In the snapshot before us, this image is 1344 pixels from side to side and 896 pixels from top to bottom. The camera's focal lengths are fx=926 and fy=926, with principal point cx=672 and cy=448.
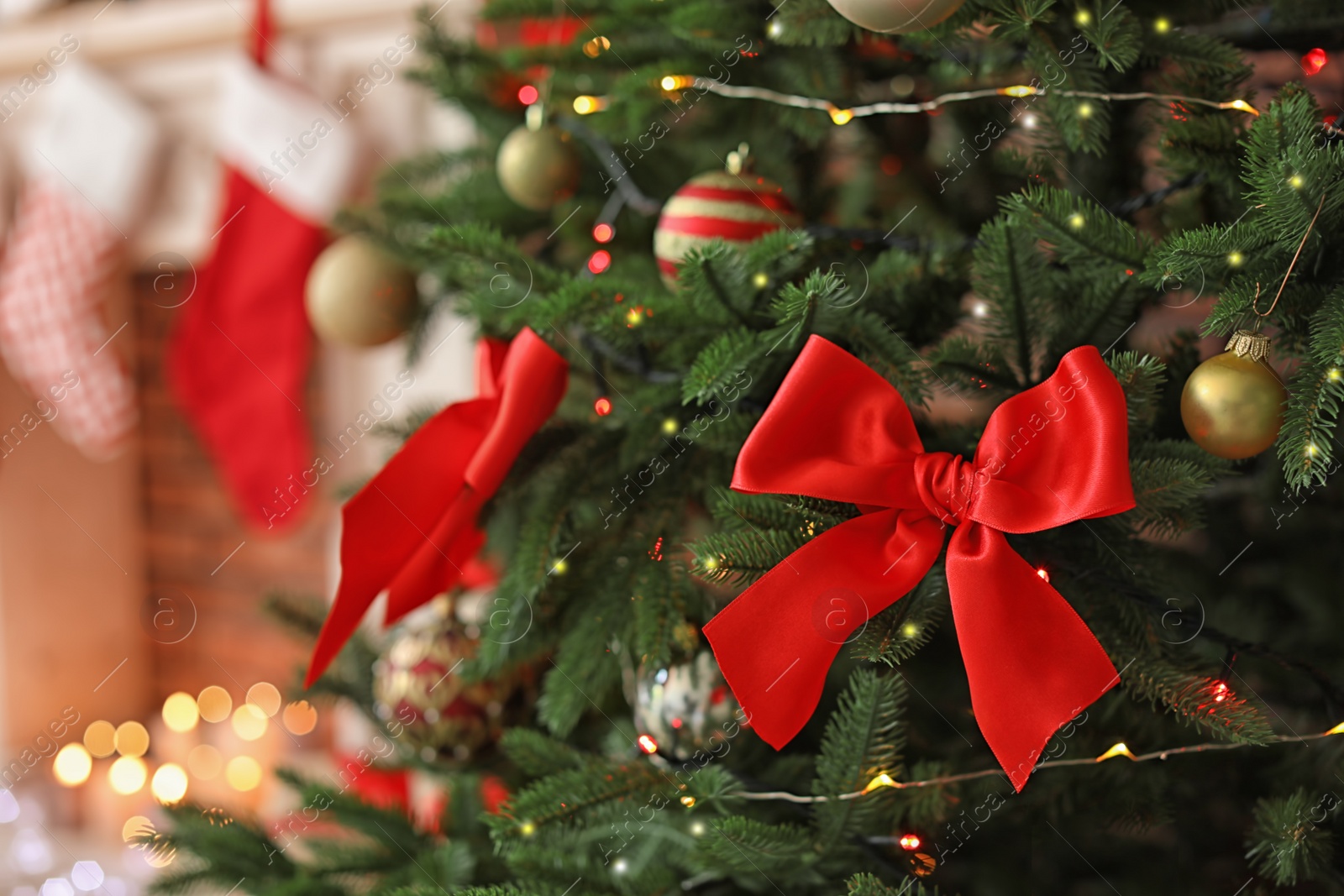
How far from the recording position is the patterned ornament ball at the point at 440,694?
72 cm

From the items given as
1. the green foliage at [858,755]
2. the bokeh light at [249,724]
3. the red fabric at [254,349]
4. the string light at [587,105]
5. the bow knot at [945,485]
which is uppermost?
the string light at [587,105]

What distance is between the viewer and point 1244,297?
1.40 feet

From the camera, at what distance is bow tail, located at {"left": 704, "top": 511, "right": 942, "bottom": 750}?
44cm

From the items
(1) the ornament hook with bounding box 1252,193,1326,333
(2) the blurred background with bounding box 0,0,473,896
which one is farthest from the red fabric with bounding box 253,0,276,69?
(1) the ornament hook with bounding box 1252,193,1326,333

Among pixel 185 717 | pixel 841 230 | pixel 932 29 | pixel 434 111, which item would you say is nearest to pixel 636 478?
pixel 841 230

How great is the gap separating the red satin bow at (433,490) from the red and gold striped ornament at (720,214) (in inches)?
4.4

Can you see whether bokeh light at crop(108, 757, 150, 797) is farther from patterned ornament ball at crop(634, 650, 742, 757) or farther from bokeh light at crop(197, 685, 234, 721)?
patterned ornament ball at crop(634, 650, 742, 757)

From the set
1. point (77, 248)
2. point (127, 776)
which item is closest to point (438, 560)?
point (77, 248)

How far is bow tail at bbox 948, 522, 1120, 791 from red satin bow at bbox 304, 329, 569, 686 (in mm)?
262

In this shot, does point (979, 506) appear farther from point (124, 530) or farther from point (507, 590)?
point (124, 530)

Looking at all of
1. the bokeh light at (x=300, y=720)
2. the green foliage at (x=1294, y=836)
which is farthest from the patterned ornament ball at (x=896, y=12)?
the bokeh light at (x=300, y=720)

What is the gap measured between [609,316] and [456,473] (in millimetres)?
143

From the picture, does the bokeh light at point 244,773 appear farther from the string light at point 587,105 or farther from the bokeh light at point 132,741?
the string light at point 587,105

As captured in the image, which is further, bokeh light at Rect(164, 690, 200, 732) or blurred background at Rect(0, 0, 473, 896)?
bokeh light at Rect(164, 690, 200, 732)
